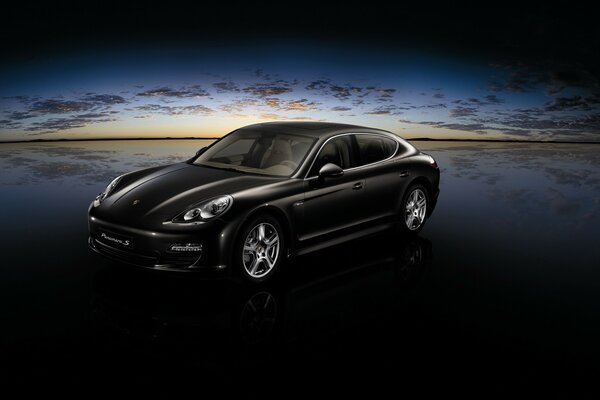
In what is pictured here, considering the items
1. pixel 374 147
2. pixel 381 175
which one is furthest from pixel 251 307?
pixel 374 147

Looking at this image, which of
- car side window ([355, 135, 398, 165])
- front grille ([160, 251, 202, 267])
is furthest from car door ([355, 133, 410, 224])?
front grille ([160, 251, 202, 267])

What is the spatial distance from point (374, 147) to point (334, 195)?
1.39 meters

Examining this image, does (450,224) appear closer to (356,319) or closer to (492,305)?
(492,305)

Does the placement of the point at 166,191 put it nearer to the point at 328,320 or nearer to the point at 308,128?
the point at 308,128

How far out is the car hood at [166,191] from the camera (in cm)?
701

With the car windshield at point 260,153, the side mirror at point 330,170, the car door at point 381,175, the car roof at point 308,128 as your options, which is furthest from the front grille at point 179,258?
the car door at point 381,175

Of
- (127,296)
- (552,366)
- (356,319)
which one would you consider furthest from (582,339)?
(127,296)

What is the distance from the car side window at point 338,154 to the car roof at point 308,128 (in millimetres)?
114

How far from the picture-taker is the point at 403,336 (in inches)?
219

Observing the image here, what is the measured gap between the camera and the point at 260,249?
284 inches

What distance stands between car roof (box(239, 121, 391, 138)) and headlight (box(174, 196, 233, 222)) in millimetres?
1809

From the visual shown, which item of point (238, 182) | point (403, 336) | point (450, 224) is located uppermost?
point (238, 182)

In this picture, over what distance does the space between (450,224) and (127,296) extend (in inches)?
224

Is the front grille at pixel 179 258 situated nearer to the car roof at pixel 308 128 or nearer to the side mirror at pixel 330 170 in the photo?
the side mirror at pixel 330 170
